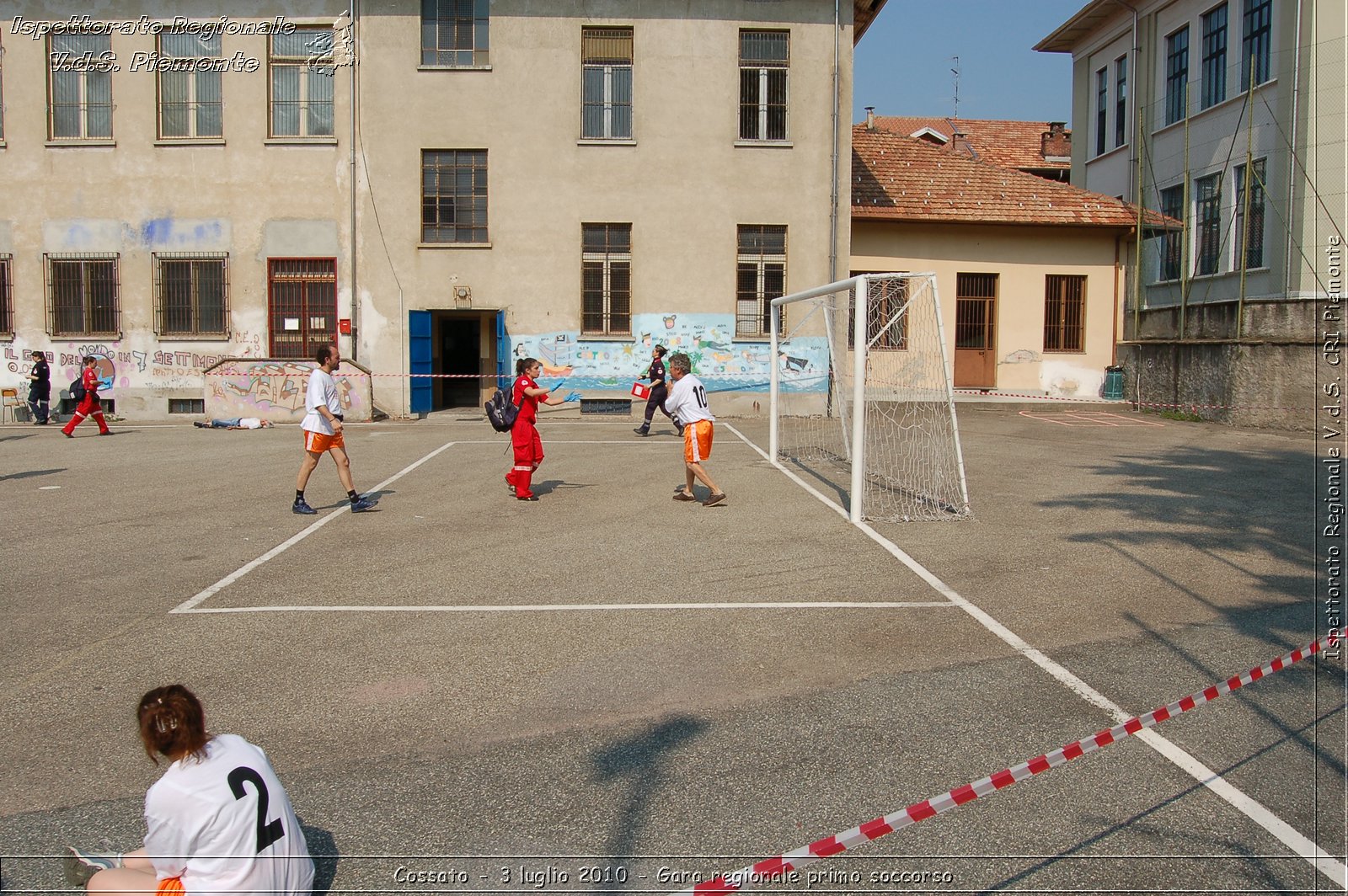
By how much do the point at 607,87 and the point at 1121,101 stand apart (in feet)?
54.4

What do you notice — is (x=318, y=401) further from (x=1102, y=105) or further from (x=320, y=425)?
(x=1102, y=105)

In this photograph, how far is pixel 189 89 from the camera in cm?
2394

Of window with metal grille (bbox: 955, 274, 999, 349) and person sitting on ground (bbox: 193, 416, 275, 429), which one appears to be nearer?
person sitting on ground (bbox: 193, 416, 275, 429)

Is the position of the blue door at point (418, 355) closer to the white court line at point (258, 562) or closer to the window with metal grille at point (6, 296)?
the window with metal grille at point (6, 296)

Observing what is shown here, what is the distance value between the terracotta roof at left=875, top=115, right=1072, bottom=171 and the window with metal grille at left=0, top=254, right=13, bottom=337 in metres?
27.2

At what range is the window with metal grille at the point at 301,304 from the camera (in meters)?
24.0

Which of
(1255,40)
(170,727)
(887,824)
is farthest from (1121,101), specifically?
(170,727)

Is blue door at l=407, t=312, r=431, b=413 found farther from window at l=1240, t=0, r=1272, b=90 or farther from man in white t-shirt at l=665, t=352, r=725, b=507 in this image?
window at l=1240, t=0, r=1272, b=90

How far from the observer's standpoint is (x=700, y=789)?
14.4 feet

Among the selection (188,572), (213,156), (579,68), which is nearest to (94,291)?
(213,156)

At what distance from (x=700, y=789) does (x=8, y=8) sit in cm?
2682

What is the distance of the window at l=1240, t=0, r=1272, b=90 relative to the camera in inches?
945

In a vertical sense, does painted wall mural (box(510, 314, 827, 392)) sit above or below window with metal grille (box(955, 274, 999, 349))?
below

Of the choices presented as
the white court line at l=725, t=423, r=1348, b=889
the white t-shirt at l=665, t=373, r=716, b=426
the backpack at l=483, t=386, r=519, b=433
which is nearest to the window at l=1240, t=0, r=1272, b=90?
the white t-shirt at l=665, t=373, r=716, b=426
